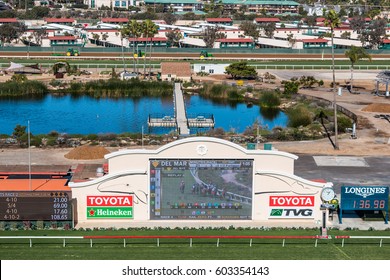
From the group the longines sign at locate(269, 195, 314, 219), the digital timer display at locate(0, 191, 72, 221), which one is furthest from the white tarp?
the longines sign at locate(269, 195, 314, 219)

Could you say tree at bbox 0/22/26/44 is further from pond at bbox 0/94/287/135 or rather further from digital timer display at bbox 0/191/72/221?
digital timer display at bbox 0/191/72/221

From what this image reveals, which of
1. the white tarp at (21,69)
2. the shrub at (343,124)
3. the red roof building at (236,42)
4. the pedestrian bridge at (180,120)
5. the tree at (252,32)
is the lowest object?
the pedestrian bridge at (180,120)

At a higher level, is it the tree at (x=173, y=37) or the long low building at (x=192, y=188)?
the tree at (x=173, y=37)

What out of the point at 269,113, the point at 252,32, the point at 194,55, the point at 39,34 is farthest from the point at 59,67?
the point at 252,32

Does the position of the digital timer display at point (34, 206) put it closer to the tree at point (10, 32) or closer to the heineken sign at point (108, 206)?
the heineken sign at point (108, 206)

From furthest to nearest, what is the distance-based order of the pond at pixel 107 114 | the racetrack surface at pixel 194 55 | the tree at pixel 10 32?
the tree at pixel 10 32, the racetrack surface at pixel 194 55, the pond at pixel 107 114

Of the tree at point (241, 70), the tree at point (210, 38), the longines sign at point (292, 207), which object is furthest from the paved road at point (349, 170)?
the tree at point (210, 38)

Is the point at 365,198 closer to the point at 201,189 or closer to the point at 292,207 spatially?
the point at 292,207

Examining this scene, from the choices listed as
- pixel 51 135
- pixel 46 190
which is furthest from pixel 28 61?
pixel 46 190

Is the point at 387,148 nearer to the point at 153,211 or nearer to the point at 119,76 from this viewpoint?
the point at 153,211
